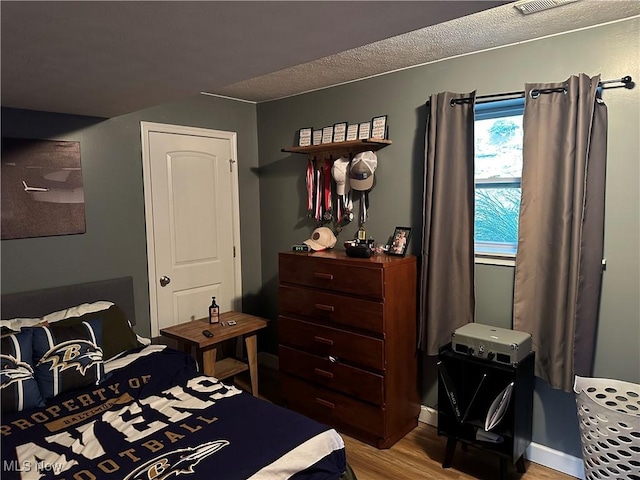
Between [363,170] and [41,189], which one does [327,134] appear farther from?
[41,189]

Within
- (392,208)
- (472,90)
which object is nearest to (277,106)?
(392,208)

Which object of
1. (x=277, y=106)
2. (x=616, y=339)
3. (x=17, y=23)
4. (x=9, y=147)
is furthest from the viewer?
(x=277, y=106)

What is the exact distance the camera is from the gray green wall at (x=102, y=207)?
2.72m

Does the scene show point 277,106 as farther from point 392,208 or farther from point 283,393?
point 283,393

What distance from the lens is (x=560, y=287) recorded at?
2369 millimetres

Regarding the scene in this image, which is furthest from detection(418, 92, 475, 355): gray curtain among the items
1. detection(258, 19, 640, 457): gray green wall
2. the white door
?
the white door

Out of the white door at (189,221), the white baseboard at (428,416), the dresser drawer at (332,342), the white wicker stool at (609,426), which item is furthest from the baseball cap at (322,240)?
the white wicker stool at (609,426)

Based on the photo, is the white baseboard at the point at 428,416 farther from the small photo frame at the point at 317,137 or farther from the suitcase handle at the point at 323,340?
the small photo frame at the point at 317,137

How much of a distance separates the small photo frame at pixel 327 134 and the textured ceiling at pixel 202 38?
71cm

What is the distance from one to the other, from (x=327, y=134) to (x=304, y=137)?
Result: 0.25 meters

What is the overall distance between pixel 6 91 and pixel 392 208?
7.70 ft

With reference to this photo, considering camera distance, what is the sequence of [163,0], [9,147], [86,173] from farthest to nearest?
[86,173], [9,147], [163,0]

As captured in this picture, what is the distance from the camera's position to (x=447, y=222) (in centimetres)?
279

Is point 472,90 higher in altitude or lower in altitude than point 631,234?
higher
